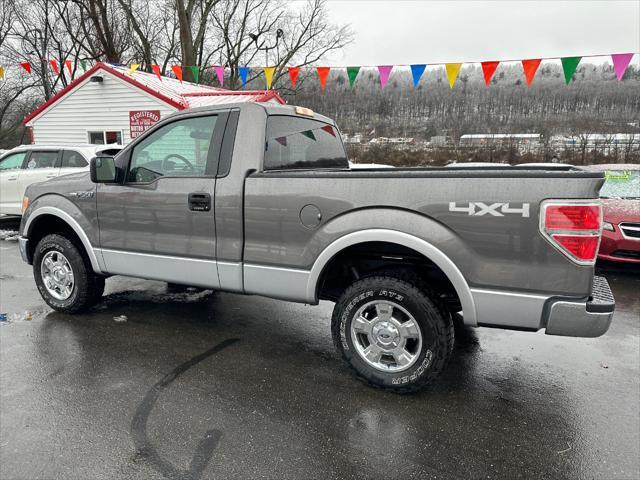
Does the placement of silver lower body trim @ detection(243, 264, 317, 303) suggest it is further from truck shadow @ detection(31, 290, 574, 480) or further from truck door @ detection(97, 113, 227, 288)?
truck shadow @ detection(31, 290, 574, 480)

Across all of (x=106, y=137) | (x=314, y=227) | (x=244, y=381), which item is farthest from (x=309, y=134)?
(x=106, y=137)

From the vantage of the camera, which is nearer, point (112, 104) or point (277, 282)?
point (277, 282)

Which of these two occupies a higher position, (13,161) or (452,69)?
(452,69)

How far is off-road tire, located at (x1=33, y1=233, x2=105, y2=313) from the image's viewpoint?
4.29 meters

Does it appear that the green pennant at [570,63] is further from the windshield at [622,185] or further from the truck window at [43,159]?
the truck window at [43,159]

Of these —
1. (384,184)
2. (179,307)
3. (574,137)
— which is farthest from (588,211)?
(574,137)

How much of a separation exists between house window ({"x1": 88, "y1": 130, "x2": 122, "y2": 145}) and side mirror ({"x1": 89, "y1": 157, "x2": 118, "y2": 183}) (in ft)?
45.3

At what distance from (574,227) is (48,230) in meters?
4.72

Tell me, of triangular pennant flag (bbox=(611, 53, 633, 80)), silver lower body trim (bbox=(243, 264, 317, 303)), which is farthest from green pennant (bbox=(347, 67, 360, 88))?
silver lower body trim (bbox=(243, 264, 317, 303))

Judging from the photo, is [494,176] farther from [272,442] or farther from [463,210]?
[272,442]

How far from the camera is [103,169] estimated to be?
12.4ft

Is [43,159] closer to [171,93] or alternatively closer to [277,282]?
[171,93]

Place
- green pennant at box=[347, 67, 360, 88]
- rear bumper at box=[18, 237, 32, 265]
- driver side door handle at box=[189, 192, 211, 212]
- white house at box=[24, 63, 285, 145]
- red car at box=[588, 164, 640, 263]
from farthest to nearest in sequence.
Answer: white house at box=[24, 63, 285, 145], green pennant at box=[347, 67, 360, 88], red car at box=[588, 164, 640, 263], rear bumper at box=[18, 237, 32, 265], driver side door handle at box=[189, 192, 211, 212]

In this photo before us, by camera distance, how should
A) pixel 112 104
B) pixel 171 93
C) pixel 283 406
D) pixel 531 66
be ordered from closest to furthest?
pixel 283 406, pixel 531 66, pixel 171 93, pixel 112 104
